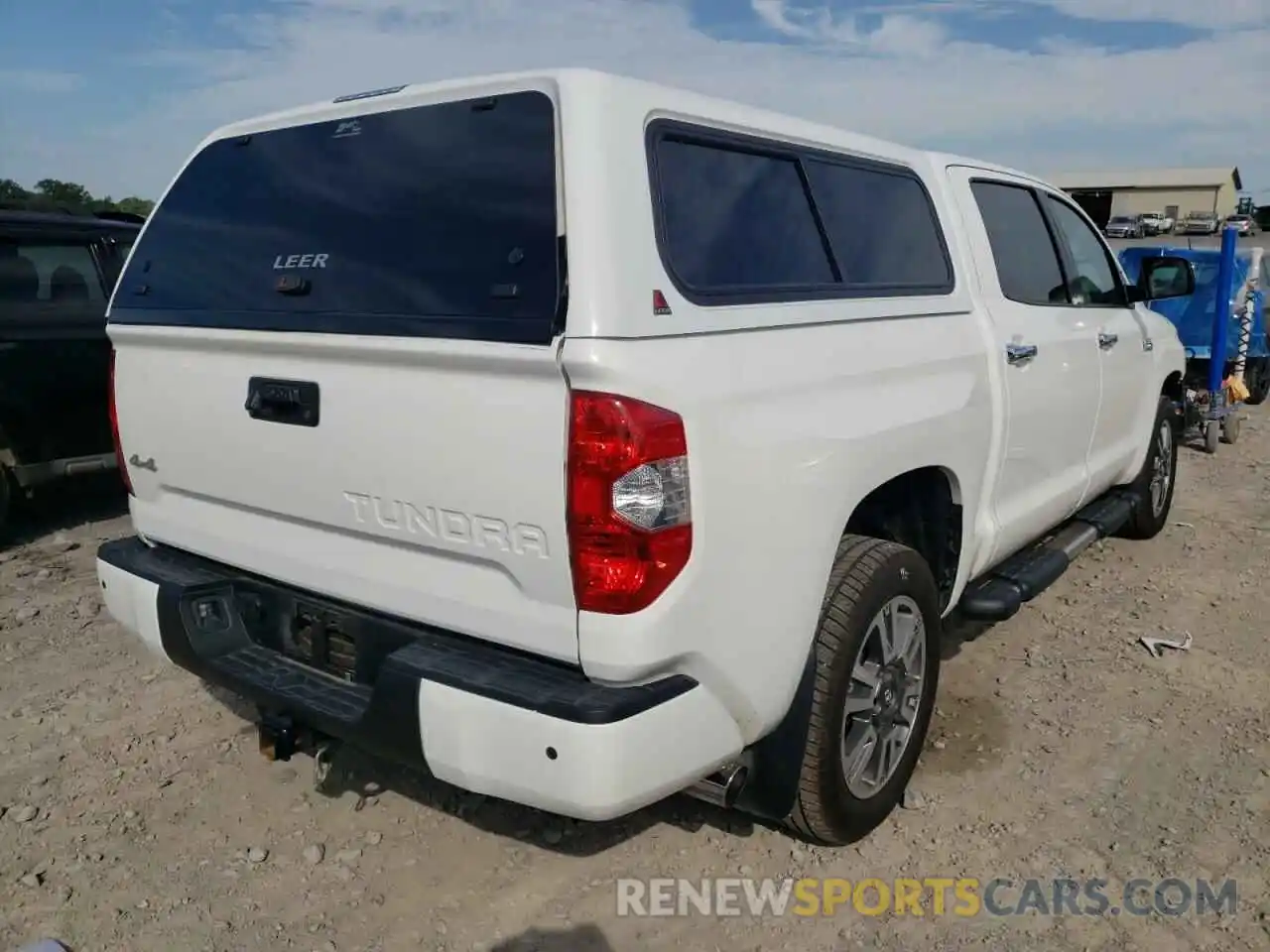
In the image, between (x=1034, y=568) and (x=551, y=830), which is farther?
(x=1034, y=568)

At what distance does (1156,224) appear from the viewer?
48531 millimetres

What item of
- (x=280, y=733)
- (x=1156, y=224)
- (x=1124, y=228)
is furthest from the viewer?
(x=1156, y=224)

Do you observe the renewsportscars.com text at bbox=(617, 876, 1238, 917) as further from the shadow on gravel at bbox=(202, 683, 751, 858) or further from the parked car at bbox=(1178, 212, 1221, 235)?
the parked car at bbox=(1178, 212, 1221, 235)

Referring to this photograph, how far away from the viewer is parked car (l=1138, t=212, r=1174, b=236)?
155 feet

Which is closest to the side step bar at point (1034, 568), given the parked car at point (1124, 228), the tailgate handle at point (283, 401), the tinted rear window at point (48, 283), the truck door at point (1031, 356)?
the truck door at point (1031, 356)

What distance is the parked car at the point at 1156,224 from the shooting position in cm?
4729

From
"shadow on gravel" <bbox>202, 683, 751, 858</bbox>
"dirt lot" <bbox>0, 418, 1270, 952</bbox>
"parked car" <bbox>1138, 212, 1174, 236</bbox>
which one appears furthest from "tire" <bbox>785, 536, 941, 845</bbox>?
"parked car" <bbox>1138, 212, 1174, 236</bbox>

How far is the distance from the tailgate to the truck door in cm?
199

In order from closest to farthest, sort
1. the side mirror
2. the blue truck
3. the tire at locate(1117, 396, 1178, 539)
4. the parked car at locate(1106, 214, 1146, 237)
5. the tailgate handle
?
the tailgate handle
the side mirror
the tire at locate(1117, 396, 1178, 539)
the blue truck
the parked car at locate(1106, 214, 1146, 237)

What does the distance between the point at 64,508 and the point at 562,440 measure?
5776mm

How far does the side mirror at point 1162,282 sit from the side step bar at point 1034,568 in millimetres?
1044

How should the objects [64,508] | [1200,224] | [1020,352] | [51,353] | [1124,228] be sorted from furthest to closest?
1. [1200,224]
2. [1124,228]
3. [64,508]
4. [51,353]
5. [1020,352]

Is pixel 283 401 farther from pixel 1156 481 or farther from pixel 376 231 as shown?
pixel 1156 481

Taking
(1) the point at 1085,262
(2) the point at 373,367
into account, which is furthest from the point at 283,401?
(1) the point at 1085,262
